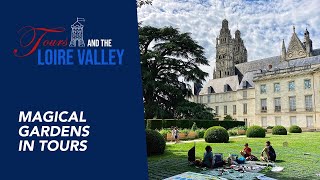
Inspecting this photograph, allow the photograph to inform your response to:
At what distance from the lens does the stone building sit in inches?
1805

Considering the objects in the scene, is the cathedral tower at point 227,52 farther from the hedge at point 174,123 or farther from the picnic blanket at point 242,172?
the picnic blanket at point 242,172

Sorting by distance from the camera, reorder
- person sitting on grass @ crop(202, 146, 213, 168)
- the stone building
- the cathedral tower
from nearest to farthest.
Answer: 1. person sitting on grass @ crop(202, 146, 213, 168)
2. the stone building
3. the cathedral tower

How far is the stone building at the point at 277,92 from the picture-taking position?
45.9 metres

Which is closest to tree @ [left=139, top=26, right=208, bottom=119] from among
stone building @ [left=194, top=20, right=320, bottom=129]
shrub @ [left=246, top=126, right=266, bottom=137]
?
shrub @ [left=246, top=126, right=266, bottom=137]

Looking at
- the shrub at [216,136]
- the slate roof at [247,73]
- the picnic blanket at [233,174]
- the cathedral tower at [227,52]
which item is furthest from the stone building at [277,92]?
the picnic blanket at [233,174]

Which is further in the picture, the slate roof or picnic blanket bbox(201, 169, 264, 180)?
the slate roof

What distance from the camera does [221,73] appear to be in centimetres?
8038

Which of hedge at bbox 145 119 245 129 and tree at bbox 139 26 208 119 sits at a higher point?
tree at bbox 139 26 208 119

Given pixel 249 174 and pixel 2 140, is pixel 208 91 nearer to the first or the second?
pixel 249 174

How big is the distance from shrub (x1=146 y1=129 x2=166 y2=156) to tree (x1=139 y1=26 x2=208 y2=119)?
12304 millimetres

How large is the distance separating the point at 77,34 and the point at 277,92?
159 ft

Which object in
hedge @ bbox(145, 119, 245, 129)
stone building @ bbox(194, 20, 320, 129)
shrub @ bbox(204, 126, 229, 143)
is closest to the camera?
shrub @ bbox(204, 126, 229, 143)

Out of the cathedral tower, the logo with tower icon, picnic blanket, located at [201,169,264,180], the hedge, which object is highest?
the cathedral tower

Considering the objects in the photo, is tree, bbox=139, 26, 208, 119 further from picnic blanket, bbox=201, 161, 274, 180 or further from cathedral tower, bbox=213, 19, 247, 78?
cathedral tower, bbox=213, 19, 247, 78
